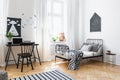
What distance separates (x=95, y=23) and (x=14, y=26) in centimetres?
325

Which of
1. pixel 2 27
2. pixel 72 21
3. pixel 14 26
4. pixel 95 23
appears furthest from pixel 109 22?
pixel 2 27

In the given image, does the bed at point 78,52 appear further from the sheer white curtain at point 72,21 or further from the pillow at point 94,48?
the sheer white curtain at point 72,21

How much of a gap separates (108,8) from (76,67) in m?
2.63

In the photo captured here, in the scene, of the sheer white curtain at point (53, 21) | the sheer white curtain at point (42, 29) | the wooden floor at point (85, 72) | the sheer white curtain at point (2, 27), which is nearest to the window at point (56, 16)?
the sheer white curtain at point (53, 21)

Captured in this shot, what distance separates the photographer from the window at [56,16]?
5.52 m

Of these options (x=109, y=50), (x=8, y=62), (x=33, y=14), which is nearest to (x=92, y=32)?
(x=109, y=50)

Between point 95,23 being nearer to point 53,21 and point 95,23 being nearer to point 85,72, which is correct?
point 53,21

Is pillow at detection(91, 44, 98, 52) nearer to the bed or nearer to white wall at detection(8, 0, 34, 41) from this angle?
the bed

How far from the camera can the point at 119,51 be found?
181 inches

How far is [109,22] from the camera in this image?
193 inches

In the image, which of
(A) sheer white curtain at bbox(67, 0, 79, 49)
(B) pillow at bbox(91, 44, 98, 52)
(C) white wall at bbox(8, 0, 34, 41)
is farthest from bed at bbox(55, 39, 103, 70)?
(C) white wall at bbox(8, 0, 34, 41)

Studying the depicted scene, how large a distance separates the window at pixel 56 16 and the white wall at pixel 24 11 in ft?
2.82

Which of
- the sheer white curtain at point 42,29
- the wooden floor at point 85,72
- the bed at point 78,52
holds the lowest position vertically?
the wooden floor at point 85,72

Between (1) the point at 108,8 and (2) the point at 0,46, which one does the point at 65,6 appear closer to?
(1) the point at 108,8
